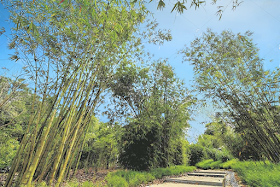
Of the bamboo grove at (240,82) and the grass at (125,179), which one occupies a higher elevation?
the bamboo grove at (240,82)

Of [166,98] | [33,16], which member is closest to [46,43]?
[33,16]

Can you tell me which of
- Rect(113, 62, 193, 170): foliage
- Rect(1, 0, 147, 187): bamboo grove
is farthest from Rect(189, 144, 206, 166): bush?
Rect(1, 0, 147, 187): bamboo grove

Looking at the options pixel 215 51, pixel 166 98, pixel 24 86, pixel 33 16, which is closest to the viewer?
pixel 33 16

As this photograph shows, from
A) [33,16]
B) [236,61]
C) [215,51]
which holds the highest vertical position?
[215,51]

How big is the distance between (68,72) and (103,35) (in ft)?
2.56

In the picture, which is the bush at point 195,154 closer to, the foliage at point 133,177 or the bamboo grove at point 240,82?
the foliage at point 133,177

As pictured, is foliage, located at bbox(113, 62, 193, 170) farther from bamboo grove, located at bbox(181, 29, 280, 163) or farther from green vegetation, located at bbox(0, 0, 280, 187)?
bamboo grove, located at bbox(181, 29, 280, 163)

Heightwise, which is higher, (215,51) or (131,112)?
(215,51)

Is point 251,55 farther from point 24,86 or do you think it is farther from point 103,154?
point 103,154

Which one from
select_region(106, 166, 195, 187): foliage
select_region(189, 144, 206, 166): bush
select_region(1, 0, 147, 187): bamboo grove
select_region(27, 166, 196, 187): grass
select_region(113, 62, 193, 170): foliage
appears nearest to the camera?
select_region(1, 0, 147, 187): bamboo grove

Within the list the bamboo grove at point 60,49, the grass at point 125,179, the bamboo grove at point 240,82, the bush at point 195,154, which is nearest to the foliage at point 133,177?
the grass at point 125,179

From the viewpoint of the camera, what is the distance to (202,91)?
420cm

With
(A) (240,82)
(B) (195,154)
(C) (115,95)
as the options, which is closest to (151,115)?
(C) (115,95)

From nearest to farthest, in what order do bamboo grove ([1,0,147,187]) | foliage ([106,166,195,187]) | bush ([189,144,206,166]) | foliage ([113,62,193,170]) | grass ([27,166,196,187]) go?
1. bamboo grove ([1,0,147,187])
2. grass ([27,166,196,187])
3. foliage ([106,166,195,187])
4. foliage ([113,62,193,170])
5. bush ([189,144,206,166])
